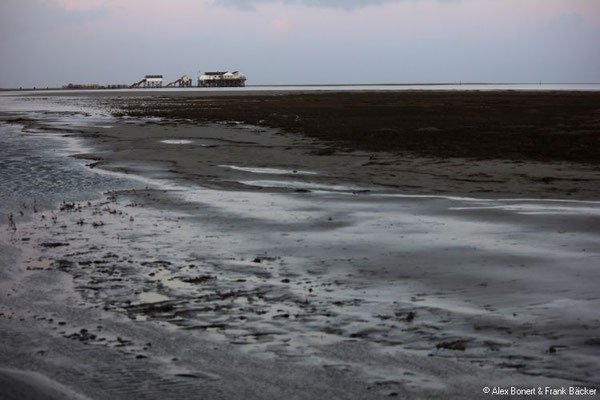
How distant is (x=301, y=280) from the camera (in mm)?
8547

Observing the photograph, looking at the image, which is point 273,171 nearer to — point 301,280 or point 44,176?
point 44,176

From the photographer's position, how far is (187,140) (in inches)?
1157

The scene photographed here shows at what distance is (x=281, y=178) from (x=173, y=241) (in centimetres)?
777

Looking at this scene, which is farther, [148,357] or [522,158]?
[522,158]

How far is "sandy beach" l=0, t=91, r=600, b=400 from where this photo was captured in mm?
5648

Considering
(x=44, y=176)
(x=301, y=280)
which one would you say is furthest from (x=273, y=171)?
(x=301, y=280)

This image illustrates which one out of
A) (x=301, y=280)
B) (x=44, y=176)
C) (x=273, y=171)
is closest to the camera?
(x=301, y=280)

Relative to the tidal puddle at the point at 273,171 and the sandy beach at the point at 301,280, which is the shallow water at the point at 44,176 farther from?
the tidal puddle at the point at 273,171

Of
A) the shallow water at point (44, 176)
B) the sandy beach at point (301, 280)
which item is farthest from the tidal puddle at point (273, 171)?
the shallow water at point (44, 176)

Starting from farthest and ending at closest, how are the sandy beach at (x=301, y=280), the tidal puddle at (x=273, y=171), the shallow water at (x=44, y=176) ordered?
the tidal puddle at (x=273, y=171) < the shallow water at (x=44, y=176) < the sandy beach at (x=301, y=280)

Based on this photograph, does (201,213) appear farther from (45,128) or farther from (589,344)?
(45,128)

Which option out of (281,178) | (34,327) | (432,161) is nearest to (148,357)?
(34,327)

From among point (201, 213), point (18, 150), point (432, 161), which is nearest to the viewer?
Result: point (201, 213)

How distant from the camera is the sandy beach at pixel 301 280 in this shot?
5.65 m
